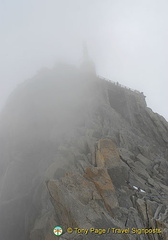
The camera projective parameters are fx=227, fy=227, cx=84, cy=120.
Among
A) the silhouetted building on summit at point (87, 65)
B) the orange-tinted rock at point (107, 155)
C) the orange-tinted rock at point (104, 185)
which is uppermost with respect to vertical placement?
the silhouetted building on summit at point (87, 65)

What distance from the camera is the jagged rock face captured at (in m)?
24.8

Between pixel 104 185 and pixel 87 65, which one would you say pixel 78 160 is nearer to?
pixel 104 185

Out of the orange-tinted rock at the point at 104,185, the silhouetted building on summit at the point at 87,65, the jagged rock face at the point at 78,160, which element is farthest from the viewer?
the silhouetted building on summit at the point at 87,65

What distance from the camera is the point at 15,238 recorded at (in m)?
36.9

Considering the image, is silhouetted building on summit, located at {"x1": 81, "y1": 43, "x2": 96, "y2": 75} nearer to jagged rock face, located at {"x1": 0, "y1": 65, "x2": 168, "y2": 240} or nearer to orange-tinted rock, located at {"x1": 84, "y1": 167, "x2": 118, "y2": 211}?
jagged rock face, located at {"x1": 0, "y1": 65, "x2": 168, "y2": 240}

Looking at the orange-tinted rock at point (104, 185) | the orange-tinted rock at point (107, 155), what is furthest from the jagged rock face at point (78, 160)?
the orange-tinted rock at point (104, 185)

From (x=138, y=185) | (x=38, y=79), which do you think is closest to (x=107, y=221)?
(x=138, y=185)

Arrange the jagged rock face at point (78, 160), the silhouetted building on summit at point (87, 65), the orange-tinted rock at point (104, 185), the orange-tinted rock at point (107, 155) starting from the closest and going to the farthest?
1. the jagged rock face at point (78, 160)
2. the orange-tinted rock at point (104, 185)
3. the orange-tinted rock at point (107, 155)
4. the silhouetted building on summit at point (87, 65)

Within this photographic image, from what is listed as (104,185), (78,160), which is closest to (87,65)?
(78,160)

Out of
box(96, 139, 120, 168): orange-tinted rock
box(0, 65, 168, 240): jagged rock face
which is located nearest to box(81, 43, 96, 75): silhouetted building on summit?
box(0, 65, 168, 240): jagged rock face

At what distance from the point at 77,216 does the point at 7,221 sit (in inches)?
867

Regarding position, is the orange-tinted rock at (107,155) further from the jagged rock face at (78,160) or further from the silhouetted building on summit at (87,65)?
the silhouetted building on summit at (87,65)

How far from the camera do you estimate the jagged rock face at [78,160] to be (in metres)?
24.8

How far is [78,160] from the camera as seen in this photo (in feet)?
118
